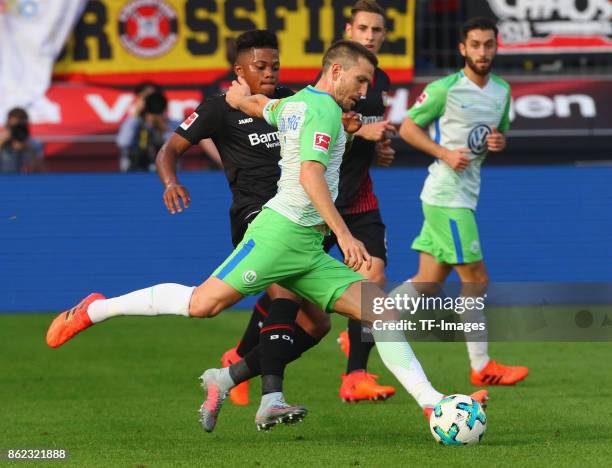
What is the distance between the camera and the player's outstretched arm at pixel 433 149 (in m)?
9.80

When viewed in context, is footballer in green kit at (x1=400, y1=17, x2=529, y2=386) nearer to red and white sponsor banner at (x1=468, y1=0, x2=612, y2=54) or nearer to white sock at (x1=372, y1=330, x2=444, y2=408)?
white sock at (x1=372, y1=330, x2=444, y2=408)

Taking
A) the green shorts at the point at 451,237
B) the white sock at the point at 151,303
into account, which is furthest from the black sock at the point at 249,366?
the green shorts at the point at 451,237

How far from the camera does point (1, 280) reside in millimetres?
13773

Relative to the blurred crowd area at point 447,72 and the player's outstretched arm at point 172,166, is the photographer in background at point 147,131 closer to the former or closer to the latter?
the blurred crowd area at point 447,72

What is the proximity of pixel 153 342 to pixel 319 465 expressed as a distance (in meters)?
5.51

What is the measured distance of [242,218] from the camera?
841 centimetres

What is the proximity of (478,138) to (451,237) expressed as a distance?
717 millimetres

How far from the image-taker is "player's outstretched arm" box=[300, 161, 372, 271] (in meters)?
6.65

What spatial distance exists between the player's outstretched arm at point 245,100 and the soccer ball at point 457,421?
181 cm

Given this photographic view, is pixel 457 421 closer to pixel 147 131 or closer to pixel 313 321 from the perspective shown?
pixel 313 321

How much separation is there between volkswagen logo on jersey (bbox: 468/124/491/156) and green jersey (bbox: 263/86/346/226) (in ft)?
9.86

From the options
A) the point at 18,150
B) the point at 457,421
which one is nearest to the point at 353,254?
the point at 457,421

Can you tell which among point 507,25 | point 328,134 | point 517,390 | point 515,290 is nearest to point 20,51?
point 507,25

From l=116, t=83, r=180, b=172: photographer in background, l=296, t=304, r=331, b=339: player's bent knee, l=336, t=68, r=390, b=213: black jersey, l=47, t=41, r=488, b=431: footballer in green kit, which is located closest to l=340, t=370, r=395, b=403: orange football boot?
l=296, t=304, r=331, b=339: player's bent knee
